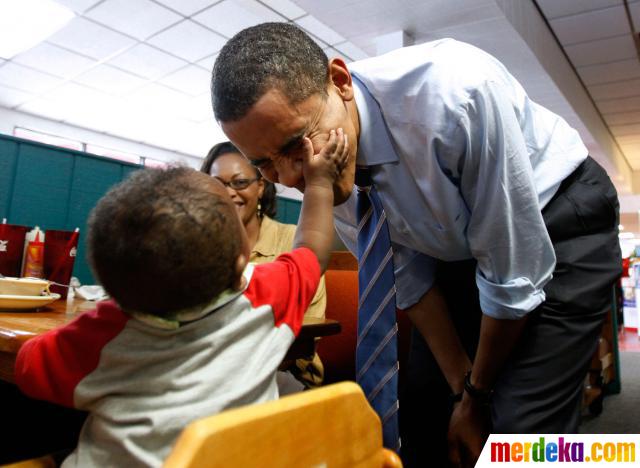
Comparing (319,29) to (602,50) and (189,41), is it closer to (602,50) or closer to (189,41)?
(189,41)

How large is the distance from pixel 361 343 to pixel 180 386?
504 mm

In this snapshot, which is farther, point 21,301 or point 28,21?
point 28,21

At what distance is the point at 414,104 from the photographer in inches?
37.4

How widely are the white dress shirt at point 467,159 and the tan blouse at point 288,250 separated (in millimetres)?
626

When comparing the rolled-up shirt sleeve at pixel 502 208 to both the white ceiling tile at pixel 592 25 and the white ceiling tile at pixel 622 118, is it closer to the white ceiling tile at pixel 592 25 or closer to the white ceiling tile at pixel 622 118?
the white ceiling tile at pixel 592 25

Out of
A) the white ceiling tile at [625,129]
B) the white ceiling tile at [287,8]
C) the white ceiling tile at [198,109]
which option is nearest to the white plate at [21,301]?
the white ceiling tile at [287,8]

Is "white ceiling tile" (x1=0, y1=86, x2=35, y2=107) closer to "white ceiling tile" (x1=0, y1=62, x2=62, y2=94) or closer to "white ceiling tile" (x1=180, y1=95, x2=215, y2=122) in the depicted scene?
"white ceiling tile" (x1=0, y1=62, x2=62, y2=94)

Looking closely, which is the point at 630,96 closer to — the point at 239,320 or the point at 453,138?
the point at 453,138

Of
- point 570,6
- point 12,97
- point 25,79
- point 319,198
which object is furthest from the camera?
point 12,97

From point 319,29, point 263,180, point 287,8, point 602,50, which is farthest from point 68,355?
point 602,50

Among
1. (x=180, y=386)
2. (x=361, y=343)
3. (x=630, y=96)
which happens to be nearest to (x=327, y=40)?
(x=630, y=96)

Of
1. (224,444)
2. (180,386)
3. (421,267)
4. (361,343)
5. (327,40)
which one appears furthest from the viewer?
(327,40)

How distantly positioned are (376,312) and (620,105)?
7549mm

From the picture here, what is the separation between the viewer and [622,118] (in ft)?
25.0
